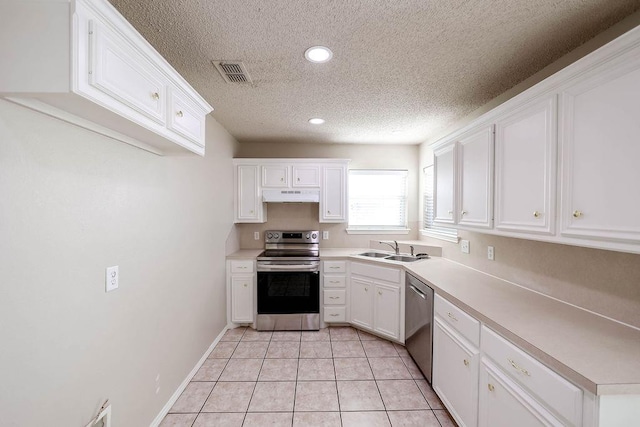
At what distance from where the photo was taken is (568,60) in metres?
1.65

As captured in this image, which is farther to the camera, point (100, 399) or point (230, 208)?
point (230, 208)

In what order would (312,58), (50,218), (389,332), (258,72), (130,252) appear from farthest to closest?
1. (389,332)
2. (258,72)
3. (312,58)
4. (130,252)
5. (50,218)

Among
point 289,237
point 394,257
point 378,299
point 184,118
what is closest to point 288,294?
point 289,237

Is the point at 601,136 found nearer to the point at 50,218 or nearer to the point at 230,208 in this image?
the point at 50,218

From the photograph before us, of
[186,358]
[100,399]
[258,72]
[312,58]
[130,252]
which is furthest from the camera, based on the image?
[186,358]

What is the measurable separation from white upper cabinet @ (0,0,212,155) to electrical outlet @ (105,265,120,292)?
0.72 meters

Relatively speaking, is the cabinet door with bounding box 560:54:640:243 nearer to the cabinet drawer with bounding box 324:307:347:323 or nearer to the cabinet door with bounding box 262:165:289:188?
the cabinet drawer with bounding box 324:307:347:323

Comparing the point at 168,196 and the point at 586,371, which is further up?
the point at 168,196

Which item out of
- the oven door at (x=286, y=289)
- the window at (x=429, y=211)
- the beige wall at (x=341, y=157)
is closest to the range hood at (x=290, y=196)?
the beige wall at (x=341, y=157)

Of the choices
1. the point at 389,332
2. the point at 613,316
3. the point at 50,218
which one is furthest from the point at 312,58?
the point at 389,332

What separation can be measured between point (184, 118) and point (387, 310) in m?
2.68

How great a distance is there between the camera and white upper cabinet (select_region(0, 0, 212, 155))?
0.88 metres

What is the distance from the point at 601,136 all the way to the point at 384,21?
1.13 metres

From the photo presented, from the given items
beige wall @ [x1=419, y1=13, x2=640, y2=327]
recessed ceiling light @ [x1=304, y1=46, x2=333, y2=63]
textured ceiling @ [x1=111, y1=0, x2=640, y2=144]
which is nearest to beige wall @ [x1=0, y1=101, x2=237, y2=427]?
textured ceiling @ [x1=111, y1=0, x2=640, y2=144]
